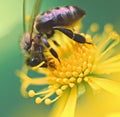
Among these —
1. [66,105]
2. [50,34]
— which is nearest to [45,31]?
[50,34]

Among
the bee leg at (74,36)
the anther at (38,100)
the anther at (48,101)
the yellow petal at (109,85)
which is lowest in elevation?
the yellow petal at (109,85)

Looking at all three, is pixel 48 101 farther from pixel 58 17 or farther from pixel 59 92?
A: pixel 58 17

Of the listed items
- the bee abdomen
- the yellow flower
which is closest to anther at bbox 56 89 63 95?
the yellow flower

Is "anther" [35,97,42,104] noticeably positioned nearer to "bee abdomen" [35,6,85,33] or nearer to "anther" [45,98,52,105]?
"anther" [45,98,52,105]

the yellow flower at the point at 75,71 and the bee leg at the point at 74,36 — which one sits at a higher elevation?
the bee leg at the point at 74,36

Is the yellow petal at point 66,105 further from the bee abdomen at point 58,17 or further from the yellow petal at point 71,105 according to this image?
the bee abdomen at point 58,17

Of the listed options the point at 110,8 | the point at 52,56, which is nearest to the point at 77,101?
the point at 52,56

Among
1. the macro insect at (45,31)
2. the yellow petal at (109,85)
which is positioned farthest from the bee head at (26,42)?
the yellow petal at (109,85)
